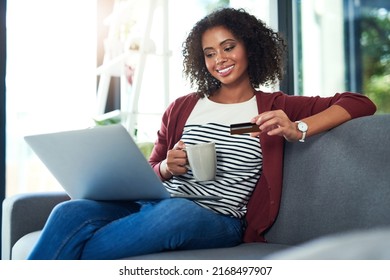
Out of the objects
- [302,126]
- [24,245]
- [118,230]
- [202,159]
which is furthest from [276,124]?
[24,245]

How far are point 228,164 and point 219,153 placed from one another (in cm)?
5

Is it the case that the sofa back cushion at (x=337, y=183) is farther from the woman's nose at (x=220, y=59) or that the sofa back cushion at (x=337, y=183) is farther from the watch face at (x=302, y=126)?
the woman's nose at (x=220, y=59)

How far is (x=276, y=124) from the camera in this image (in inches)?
48.3

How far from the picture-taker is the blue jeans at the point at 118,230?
1088mm

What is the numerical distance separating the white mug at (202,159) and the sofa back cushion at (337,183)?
25cm

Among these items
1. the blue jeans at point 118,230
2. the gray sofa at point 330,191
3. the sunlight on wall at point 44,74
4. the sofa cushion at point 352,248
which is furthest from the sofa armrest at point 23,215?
the sofa cushion at point 352,248

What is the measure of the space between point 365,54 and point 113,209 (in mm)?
1869

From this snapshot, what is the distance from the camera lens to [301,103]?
144cm

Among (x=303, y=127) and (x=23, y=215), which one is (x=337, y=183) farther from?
Answer: (x=23, y=215)

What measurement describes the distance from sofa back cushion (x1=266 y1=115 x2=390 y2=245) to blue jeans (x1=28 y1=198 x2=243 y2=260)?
0.90ft

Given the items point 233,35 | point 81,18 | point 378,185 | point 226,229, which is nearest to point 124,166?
point 226,229
